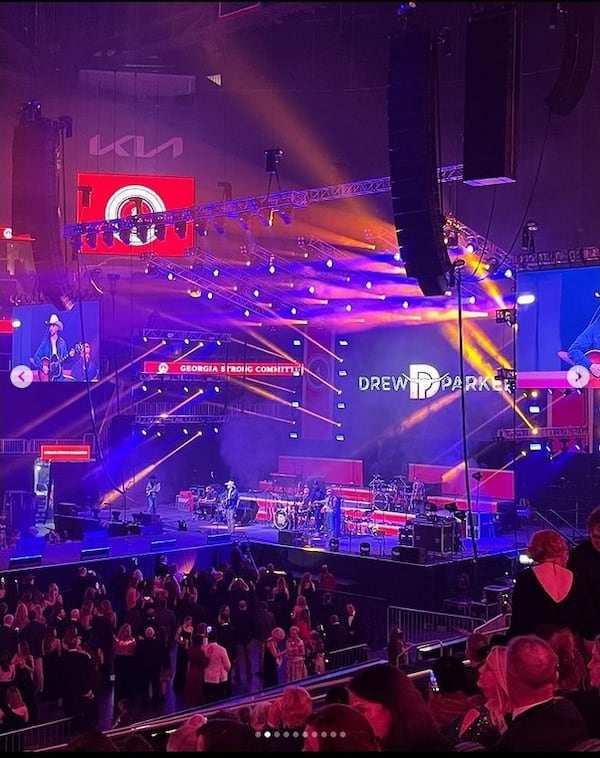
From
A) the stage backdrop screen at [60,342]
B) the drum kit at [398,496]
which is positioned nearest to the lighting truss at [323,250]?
the stage backdrop screen at [60,342]

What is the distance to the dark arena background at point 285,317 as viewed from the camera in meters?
15.0

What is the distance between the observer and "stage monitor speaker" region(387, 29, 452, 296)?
255 inches

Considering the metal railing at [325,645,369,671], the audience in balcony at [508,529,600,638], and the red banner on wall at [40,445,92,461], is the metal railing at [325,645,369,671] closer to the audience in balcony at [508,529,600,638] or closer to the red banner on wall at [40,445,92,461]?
the audience in balcony at [508,529,600,638]

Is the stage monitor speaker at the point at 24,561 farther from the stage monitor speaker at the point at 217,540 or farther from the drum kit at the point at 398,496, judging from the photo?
the drum kit at the point at 398,496

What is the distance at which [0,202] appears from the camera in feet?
66.0

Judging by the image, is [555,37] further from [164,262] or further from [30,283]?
[30,283]

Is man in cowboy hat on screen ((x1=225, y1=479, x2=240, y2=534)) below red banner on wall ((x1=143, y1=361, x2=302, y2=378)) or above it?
below

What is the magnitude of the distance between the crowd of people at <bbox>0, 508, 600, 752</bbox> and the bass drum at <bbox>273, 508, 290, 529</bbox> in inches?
314

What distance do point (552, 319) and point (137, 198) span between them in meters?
8.94

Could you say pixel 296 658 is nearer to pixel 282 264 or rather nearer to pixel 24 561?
pixel 24 561

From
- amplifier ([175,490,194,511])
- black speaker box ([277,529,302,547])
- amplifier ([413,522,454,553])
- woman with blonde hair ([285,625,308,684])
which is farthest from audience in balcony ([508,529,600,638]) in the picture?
amplifier ([175,490,194,511])

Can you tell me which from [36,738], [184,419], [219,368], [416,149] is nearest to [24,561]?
[36,738]

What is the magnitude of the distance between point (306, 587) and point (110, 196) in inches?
397

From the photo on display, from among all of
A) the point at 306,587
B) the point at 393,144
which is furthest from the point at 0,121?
the point at 393,144
